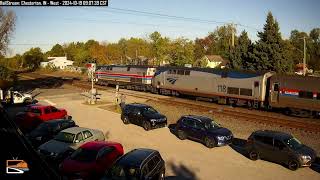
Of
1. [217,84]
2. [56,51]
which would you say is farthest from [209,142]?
[56,51]

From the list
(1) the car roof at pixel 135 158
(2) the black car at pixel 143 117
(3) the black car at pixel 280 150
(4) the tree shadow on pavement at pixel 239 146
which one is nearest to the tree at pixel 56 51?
(2) the black car at pixel 143 117

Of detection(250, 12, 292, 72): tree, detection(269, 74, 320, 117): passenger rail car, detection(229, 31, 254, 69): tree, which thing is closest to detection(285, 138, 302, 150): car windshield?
detection(269, 74, 320, 117): passenger rail car

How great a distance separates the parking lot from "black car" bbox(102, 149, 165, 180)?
76.2 inches

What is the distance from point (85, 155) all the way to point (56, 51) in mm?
185403

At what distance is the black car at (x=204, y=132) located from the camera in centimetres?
2112

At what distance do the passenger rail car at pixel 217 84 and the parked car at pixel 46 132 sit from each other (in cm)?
1756

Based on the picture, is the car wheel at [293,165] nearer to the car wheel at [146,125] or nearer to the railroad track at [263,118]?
the railroad track at [263,118]

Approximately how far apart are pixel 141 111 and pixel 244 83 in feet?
39.8

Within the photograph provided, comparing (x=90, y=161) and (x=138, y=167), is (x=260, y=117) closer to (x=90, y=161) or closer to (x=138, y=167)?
(x=90, y=161)

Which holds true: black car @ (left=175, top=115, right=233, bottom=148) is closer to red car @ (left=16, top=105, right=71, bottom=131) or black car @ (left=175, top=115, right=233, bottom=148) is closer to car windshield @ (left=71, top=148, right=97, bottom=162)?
car windshield @ (left=71, top=148, right=97, bottom=162)

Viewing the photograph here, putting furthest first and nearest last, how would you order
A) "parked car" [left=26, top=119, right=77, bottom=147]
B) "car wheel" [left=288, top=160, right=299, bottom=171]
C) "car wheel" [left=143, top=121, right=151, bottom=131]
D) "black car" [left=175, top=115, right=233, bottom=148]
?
"car wheel" [left=143, top=121, right=151, bottom=131]
"parked car" [left=26, top=119, right=77, bottom=147]
"black car" [left=175, top=115, right=233, bottom=148]
"car wheel" [left=288, top=160, right=299, bottom=171]

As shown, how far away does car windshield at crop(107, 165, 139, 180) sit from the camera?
45.1 ft

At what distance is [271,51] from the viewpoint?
5925 centimetres

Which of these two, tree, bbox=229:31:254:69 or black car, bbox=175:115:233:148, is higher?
tree, bbox=229:31:254:69
